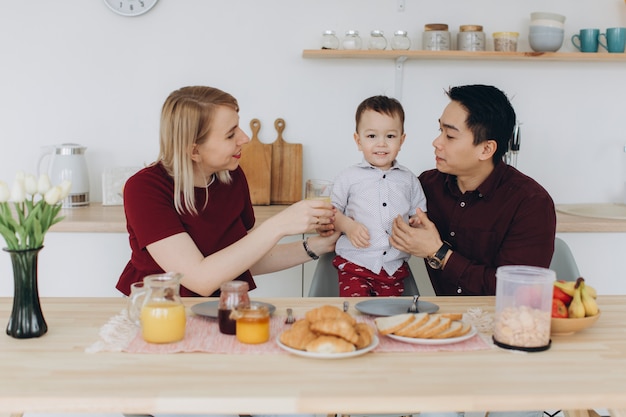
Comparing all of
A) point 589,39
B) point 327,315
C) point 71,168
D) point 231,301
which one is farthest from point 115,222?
point 589,39

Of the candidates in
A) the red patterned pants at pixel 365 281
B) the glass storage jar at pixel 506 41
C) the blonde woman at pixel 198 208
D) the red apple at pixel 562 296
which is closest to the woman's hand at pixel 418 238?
the red patterned pants at pixel 365 281

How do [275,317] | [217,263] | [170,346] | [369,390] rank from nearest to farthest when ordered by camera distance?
[369,390], [170,346], [275,317], [217,263]

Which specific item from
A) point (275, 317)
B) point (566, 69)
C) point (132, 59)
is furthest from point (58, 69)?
point (566, 69)

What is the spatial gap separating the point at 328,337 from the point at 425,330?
0.76 feet

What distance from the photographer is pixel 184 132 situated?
2.00m

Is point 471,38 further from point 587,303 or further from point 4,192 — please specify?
point 4,192

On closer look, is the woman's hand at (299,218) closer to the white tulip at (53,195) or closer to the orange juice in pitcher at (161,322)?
the orange juice in pitcher at (161,322)

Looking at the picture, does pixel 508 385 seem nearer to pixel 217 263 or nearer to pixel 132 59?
pixel 217 263

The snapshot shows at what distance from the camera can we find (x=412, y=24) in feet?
11.0

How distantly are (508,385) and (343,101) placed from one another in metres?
2.29

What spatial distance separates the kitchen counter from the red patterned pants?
26.9 inches

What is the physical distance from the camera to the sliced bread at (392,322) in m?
1.51

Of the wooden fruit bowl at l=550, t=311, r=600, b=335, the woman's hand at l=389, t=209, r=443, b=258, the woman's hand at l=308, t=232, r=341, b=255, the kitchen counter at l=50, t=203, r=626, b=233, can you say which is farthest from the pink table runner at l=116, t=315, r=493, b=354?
the kitchen counter at l=50, t=203, r=626, b=233

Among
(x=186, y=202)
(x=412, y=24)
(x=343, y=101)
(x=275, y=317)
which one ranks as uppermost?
(x=412, y=24)
